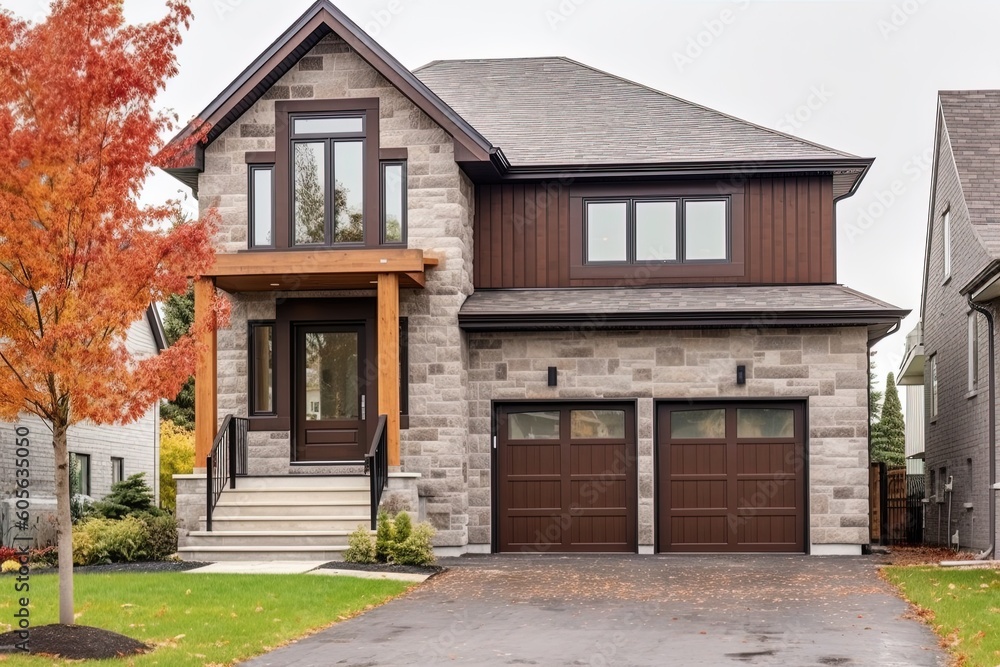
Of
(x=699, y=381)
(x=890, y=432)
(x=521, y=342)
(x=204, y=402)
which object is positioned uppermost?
(x=521, y=342)

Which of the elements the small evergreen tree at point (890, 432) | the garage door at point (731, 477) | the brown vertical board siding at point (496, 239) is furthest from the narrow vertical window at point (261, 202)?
the small evergreen tree at point (890, 432)

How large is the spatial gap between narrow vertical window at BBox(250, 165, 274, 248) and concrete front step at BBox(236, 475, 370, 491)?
344 centimetres

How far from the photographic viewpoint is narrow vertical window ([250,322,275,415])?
747 inches

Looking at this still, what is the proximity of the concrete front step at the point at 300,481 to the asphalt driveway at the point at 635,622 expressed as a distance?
2535 mm

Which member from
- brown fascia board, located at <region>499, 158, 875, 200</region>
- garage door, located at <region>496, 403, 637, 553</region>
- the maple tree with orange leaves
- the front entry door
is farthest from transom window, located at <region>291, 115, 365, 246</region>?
the maple tree with orange leaves

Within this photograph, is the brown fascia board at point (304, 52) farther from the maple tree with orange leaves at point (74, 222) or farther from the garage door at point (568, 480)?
the maple tree with orange leaves at point (74, 222)

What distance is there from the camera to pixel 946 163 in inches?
882

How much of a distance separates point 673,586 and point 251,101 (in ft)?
31.4

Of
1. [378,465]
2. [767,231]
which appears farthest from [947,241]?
[378,465]

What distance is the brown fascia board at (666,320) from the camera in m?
18.2

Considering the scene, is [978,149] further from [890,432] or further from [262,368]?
[890,432]

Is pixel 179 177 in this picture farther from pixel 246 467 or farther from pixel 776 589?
pixel 776 589

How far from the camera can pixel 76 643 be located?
9.63 metres

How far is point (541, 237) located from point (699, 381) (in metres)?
3.30
